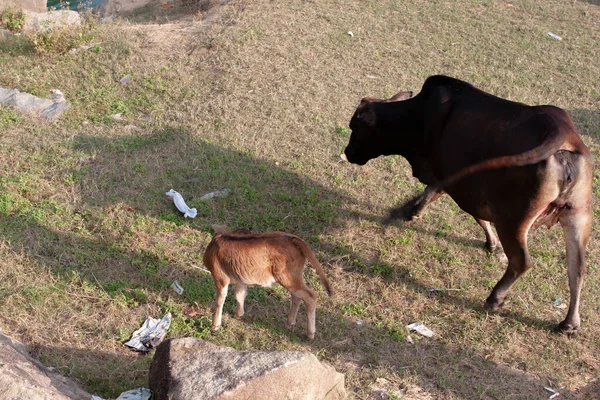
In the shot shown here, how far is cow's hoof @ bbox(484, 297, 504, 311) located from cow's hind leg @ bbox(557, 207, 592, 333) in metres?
0.50

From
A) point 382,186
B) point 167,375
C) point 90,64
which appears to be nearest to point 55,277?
point 167,375

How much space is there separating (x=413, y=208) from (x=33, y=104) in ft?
16.5

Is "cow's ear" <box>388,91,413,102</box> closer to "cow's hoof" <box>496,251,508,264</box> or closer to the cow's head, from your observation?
the cow's head

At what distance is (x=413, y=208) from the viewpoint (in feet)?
21.5

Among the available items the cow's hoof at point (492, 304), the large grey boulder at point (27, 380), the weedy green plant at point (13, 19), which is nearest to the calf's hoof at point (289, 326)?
the large grey boulder at point (27, 380)

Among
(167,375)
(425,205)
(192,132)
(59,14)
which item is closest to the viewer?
(167,375)

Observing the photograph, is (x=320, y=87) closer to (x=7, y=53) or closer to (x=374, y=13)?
(x=374, y=13)

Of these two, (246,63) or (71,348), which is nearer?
(71,348)

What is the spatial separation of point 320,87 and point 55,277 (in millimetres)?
4876

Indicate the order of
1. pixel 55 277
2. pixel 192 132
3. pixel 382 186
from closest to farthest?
pixel 55 277 < pixel 382 186 < pixel 192 132

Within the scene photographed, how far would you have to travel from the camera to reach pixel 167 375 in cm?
385

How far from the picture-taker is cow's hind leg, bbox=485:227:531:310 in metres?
5.04

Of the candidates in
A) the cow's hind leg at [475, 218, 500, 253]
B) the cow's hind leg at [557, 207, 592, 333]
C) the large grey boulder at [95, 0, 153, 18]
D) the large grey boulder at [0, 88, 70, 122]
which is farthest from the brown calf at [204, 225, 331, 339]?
the large grey boulder at [95, 0, 153, 18]

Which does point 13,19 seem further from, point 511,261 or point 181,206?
point 511,261
